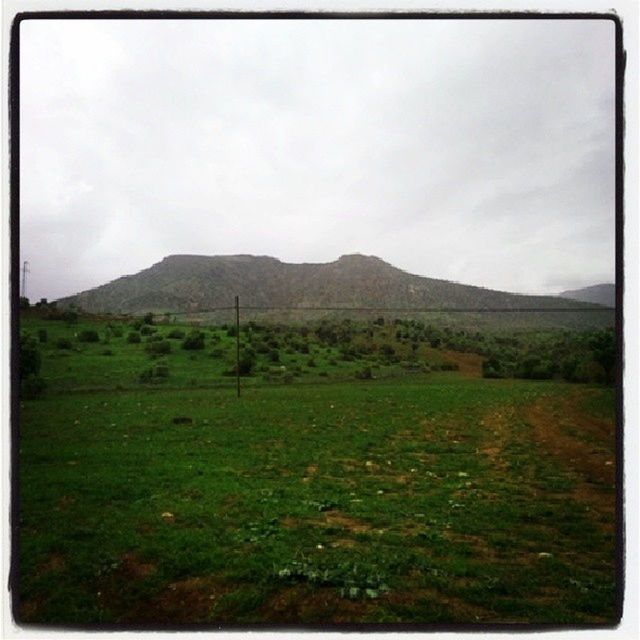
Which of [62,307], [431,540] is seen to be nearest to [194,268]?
[62,307]

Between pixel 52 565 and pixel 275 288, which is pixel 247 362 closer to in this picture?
pixel 275 288

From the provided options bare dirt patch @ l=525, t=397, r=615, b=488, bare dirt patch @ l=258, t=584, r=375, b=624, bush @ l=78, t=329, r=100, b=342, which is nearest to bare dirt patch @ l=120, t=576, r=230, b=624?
bare dirt patch @ l=258, t=584, r=375, b=624

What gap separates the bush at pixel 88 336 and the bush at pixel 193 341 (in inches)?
73.7

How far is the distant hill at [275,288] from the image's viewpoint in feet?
27.9

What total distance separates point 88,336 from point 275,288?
4.22m

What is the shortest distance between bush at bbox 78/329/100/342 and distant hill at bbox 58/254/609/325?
0.49 metres

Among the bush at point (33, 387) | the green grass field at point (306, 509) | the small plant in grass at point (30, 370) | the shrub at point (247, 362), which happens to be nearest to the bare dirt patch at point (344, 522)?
the green grass field at point (306, 509)

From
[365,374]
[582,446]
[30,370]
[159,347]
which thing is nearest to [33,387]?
[30,370]

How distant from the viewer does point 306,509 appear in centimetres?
469

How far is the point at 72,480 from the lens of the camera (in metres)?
5.12

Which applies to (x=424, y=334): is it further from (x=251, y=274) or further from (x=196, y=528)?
(x=196, y=528)

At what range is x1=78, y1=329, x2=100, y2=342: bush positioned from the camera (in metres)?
9.02

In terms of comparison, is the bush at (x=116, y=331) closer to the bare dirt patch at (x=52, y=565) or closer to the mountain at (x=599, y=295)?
the bare dirt patch at (x=52, y=565)
